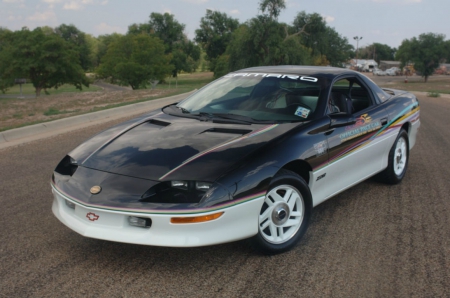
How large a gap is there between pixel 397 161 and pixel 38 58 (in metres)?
49.7

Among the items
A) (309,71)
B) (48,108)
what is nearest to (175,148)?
(309,71)

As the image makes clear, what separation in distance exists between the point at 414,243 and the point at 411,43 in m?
71.5

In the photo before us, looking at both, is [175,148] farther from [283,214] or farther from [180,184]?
[283,214]

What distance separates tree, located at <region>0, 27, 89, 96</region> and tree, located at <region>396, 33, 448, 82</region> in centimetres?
4799

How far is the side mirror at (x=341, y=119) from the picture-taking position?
163 inches

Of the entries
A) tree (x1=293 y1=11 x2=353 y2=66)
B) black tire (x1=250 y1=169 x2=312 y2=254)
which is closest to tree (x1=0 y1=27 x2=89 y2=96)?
tree (x1=293 y1=11 x2=353 y2=66)

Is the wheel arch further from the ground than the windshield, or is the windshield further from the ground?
the windshield

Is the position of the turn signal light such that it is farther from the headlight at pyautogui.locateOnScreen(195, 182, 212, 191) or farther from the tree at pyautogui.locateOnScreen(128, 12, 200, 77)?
the tree at pyautogui.locateOnScreen(128, 12, 200, 77)

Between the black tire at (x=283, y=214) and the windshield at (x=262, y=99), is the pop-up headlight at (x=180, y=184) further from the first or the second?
the windshield at (x=262, y=99)

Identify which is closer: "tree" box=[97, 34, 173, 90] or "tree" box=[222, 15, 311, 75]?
"tree" box=[222, 15, 311, 75]

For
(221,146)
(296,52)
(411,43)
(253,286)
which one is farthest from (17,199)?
(411,43)

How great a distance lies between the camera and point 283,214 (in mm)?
3482

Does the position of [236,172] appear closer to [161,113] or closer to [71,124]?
[161,113]

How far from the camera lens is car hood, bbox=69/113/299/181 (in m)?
3.17
